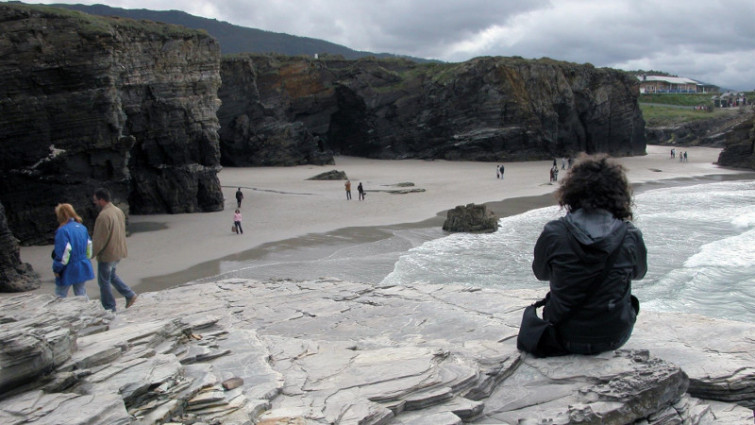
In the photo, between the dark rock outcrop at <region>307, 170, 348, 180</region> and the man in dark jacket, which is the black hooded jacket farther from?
the dark rock outcrop at <region>307, 170, 348, 180</region>

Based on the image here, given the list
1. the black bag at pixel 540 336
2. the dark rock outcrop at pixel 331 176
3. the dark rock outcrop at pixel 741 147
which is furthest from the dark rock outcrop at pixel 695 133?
the black bag at pixel 540 336

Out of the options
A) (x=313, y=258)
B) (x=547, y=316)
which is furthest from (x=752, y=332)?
(x=313, y=258)

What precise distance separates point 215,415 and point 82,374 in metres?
0.88

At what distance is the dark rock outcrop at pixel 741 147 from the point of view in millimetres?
45094

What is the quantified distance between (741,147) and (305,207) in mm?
38016

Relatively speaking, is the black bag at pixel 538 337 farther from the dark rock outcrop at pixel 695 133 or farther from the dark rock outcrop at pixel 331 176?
the dark rock outcrop at pixel 695 133

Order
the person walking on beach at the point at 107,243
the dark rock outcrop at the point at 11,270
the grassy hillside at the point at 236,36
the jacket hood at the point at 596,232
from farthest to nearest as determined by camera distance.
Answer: the grassy hillside at the point at 236,36, the dark rock outcrop at the point at 11,270, the person walking on beach at the point at 107,243, the jacket hood at the point at 596,232

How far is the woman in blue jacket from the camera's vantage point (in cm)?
704

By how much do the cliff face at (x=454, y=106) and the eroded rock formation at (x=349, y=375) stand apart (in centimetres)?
4190

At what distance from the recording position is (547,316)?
13.7ft

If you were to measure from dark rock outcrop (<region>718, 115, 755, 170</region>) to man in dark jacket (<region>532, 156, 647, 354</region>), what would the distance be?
1916 inches

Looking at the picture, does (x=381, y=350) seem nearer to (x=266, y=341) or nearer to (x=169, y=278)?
(x=266, y=341)

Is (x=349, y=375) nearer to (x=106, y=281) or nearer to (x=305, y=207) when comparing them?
(x=106, y=281)

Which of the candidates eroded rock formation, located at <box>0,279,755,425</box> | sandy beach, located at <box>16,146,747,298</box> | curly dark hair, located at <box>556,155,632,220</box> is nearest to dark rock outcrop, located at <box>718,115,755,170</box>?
sandy beach, located at <box>16,146,747,298</box>
